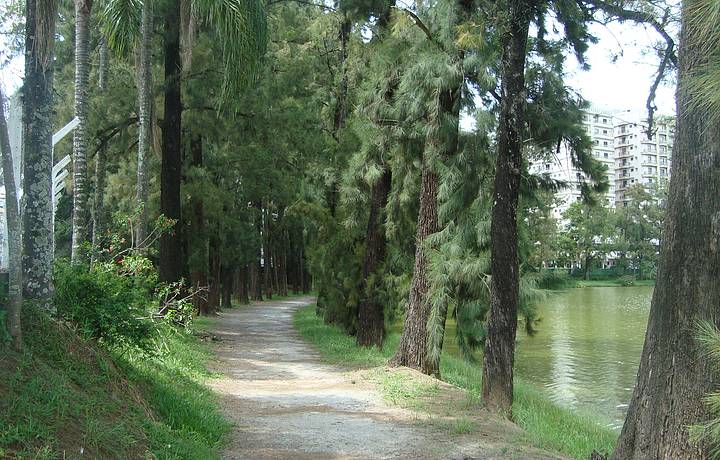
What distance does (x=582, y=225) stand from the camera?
79312 mm

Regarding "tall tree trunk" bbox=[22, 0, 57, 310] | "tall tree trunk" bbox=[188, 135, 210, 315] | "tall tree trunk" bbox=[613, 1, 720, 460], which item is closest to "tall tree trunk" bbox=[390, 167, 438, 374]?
"tall tree trunk" bbox=[613, 1, 720, 460]

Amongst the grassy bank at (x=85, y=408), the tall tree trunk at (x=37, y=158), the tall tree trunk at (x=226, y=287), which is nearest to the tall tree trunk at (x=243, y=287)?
the tall tree trunk at (x=226, y=287)

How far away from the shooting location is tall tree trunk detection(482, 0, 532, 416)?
30.4ft

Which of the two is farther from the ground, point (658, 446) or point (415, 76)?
point (415, 76)

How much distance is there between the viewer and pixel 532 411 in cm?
982

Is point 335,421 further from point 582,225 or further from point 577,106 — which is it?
point 582,225

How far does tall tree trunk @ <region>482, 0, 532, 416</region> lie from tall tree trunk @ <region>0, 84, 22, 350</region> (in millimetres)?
6082

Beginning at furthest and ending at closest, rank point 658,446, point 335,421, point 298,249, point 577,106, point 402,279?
1. point 298,249
2. point 402,279
3. point 577,106
4. point 335,421
5. point 658,446

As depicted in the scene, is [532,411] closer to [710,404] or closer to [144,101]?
[710,404]

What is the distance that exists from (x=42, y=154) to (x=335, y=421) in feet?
14.9

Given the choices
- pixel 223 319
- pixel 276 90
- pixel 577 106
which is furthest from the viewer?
pixel 223 319

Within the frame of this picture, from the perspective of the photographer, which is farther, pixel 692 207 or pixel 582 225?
pixel 582 225

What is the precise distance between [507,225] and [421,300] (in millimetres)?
3360

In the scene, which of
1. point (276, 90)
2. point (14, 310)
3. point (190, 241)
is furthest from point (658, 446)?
point (190, 241)
